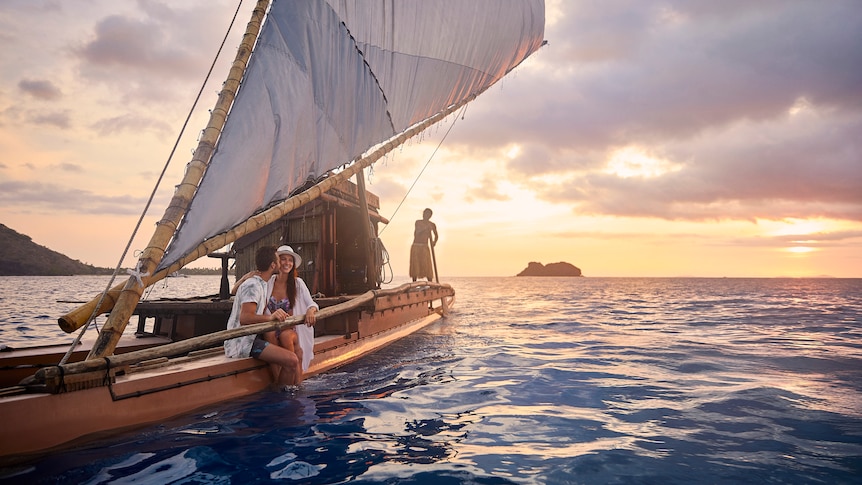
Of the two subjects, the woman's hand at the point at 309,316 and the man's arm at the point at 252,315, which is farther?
the woman's hand at the point at 309,316

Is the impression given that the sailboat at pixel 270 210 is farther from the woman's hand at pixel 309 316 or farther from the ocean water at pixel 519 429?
the ocean water at pixel 519 429

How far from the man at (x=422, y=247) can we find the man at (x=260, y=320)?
10.9 meters

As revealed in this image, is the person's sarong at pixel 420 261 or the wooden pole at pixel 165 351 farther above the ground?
the person's sarong at pixel 420 261

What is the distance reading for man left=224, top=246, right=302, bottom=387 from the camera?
19.6 feet

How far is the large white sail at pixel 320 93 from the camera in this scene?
5.88m

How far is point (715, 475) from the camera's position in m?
3.78

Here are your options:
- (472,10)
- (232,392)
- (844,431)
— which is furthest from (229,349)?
(472,10)

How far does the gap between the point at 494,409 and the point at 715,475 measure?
8.32 feet

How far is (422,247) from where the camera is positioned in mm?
17344

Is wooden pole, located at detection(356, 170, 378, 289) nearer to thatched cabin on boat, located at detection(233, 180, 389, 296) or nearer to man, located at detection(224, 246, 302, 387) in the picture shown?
thatched cabin on boat, located at detection(233, 180, 389, 296)

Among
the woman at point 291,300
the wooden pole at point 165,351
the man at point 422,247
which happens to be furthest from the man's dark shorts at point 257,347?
the man at point 422,247

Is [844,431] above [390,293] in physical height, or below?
below

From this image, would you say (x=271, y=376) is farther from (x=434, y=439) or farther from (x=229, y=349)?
(x=434, y=439)

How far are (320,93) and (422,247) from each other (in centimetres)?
1020
